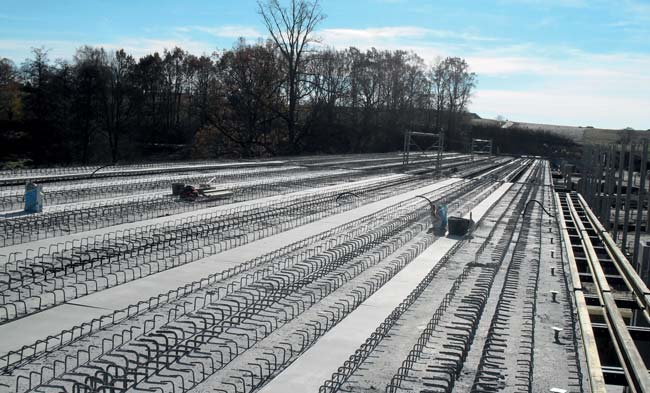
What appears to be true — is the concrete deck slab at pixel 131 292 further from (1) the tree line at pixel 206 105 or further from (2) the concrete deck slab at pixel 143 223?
(1) the tree line at pixel 206 105

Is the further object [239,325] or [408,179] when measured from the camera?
[408,179]

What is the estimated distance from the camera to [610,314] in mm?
11586

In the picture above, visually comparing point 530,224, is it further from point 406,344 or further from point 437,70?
point 437,70

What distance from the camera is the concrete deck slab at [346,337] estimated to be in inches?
325

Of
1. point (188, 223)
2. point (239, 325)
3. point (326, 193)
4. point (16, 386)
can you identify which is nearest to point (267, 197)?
point (326, 193)

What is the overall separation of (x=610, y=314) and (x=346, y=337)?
4.66 meters

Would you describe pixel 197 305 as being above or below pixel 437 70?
below

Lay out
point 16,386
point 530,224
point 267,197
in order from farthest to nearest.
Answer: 1. point 267,197
2. point 530,224
3. point 16,386

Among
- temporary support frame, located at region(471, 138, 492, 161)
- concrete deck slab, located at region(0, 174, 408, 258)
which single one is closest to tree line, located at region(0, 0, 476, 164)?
temporary support frame, located at region(471, 138, 492, 161)

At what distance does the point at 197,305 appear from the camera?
37.2ft

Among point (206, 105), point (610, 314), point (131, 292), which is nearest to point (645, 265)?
point (610, 314)

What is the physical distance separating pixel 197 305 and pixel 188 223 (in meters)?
7.71

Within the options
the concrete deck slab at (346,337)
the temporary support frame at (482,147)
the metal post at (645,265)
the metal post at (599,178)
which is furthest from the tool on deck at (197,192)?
the temporary support frame at (482,147)

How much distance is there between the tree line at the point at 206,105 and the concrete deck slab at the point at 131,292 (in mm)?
35727
